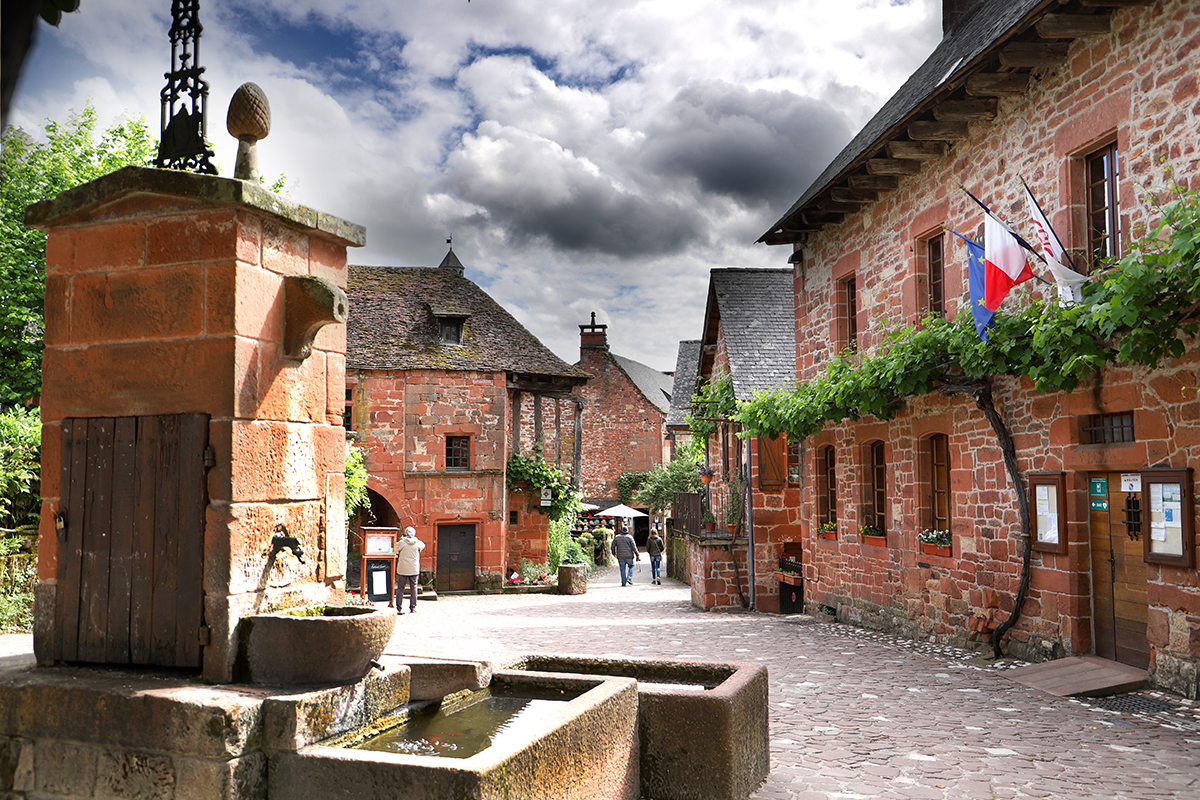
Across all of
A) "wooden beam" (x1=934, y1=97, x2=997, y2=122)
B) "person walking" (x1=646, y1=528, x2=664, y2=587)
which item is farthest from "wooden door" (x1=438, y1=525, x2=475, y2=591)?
"wooden beam" (x1=934, y1=97, x2=997, y2=122)

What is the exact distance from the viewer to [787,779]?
5031mm

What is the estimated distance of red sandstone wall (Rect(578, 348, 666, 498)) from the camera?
36.9 metres

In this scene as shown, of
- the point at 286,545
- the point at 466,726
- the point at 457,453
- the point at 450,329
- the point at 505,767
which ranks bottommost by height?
the point at 466,726

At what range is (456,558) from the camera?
2138 cm

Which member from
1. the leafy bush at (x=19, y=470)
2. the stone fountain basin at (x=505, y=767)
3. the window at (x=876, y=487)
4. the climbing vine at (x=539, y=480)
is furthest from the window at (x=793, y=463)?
the stone fountain basin at (x=505, y=767)

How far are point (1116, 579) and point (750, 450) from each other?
27.7 feet

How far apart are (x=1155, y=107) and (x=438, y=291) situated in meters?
18.9

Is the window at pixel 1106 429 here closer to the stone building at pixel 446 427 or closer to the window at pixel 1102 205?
the window at pixel 1102 205

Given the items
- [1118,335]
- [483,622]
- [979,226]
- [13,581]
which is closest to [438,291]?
[483,622]

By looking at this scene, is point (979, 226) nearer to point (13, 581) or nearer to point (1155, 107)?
point (1155, 107)

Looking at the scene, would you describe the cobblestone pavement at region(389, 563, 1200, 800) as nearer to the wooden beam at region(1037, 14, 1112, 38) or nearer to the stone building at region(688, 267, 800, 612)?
the stone building at region(688, 267, 800, 612)

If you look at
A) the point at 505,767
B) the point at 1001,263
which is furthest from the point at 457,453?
the point at 505,767

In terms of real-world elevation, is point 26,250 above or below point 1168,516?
above

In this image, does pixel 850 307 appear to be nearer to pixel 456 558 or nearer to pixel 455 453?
pixel 455 453
